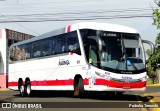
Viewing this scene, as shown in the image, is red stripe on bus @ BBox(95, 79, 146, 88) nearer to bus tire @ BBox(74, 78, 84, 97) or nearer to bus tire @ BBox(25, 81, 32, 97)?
bus tire @ BBox(74, 78, 84, 97)

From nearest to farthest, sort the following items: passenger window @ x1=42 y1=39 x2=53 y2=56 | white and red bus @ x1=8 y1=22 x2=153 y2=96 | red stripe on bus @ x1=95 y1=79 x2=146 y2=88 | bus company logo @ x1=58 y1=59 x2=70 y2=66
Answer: red stripe on bus @ x1=95 y1=79 x2=146 y2=88 < white and red bus @ x1=8 y1=22 x2=153 y2=96 < bus company logo @ x1=58 y1=59 x2=70 y2=66 < passenger window @ x1=42 y1=39 x2=53 y2=56

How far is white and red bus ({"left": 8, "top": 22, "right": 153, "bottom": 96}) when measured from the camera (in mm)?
19297

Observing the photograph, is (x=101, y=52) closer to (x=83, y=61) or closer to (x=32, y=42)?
(x=83, y=61)

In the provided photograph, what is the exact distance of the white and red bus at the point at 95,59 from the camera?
63.3 feet

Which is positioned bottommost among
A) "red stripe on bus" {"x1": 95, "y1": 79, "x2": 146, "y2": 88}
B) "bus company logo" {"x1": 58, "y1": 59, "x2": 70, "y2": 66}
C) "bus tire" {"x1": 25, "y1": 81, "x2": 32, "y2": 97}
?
"bus tire" {"x1": 25, "y1": 81, "x2": 32, "y2": 97}

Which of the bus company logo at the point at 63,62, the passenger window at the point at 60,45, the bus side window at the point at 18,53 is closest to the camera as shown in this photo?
the bus company logo at the point at 63,62

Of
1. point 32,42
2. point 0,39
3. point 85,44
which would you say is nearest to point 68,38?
point 85,44

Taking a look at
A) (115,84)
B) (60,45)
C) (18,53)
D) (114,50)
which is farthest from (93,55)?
(18,53)

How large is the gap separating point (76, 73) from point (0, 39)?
33724 millimetres

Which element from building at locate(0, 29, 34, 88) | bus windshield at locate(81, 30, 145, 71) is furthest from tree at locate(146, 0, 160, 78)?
building at locate(0, 29, 34, 88)

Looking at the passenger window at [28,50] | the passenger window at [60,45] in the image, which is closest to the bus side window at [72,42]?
the passenger window at [60,45]

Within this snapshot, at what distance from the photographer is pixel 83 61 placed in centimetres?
2034

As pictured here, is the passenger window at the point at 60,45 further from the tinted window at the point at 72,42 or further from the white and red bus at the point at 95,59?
the tinted window at the point at 72,42

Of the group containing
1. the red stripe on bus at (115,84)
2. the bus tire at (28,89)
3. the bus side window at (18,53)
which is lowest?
the bus tire at (28,89)
